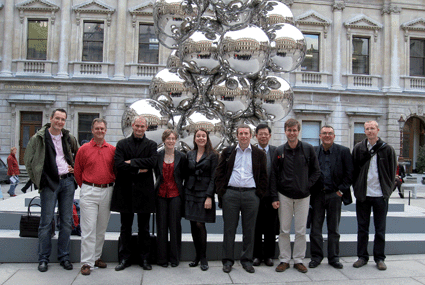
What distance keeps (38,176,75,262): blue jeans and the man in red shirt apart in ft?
0.69

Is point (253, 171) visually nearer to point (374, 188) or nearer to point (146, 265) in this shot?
point (374, 188)

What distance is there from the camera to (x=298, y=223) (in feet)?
14.6

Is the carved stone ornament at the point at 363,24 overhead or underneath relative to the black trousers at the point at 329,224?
overhead

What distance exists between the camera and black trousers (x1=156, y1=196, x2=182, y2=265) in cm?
443

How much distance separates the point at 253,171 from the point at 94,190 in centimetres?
183

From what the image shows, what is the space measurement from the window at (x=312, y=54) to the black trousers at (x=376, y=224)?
55.7 feet

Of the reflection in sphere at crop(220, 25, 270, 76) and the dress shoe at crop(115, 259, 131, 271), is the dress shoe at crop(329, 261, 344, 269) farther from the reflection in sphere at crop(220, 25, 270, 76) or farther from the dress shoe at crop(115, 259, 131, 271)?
the reflection in sphere at crop(220, 25, 270, 76)

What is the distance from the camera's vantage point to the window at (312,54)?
2072cm

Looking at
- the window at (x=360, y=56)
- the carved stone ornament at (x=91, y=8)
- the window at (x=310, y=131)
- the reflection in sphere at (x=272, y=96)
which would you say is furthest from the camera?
the window at (x=360, y=56)

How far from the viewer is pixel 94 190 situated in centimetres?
425

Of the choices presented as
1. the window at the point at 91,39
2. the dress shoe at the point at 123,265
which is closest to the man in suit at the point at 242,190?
the dress shoe at the point at 123,265

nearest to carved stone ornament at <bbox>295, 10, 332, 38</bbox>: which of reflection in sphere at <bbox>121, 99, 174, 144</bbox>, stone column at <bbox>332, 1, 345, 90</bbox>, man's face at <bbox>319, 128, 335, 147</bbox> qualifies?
stone column at <bbox>332, 1, 345, 90</bbox>

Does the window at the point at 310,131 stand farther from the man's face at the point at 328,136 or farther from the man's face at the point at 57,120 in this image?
the man's face at the point at 57,120

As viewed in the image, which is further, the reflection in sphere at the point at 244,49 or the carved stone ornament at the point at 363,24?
the carved stone ornament at the point at 363,24
